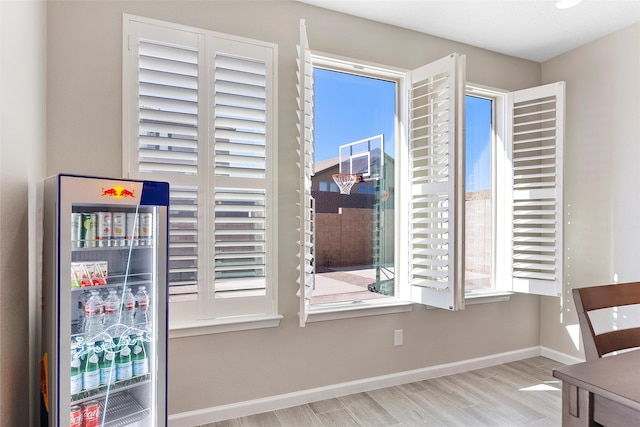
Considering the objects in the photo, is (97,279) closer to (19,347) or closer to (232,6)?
(19,347)

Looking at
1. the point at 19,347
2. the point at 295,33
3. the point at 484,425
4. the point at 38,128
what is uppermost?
the point at 295,33

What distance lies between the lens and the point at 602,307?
165 cm

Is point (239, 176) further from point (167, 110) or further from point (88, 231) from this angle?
point (88, 231)

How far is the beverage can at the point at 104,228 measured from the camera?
1.68 metres

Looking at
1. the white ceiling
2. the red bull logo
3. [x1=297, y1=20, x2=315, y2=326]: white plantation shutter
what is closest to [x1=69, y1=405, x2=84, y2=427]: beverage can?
the red bull logo

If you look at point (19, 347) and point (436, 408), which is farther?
point (436, 408)

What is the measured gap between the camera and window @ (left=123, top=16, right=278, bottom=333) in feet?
7.32

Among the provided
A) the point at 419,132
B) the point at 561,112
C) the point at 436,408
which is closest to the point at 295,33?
the point at 419,132

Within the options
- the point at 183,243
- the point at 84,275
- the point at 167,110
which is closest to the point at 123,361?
the point at 84,275

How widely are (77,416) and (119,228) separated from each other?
798 millimetres

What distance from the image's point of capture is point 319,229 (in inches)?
114

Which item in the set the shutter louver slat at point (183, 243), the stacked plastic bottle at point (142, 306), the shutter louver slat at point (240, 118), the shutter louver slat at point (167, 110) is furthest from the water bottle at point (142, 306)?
the shutter louver slat at point (240, 118)

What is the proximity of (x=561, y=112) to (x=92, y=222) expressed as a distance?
3.42 meters

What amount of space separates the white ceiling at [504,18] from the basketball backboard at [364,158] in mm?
914
